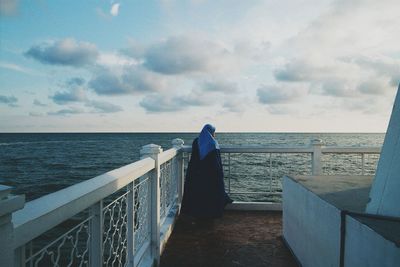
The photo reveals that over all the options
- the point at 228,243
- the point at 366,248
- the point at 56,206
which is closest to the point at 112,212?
the point at 56,206

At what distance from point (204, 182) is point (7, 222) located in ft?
12.5

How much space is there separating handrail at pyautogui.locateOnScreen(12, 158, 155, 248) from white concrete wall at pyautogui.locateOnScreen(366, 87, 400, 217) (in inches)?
65.7

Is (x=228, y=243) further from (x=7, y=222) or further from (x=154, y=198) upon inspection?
(x=7, y=222)

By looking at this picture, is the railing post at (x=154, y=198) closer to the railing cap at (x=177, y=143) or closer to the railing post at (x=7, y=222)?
the railing cap at (x=177, y=143)

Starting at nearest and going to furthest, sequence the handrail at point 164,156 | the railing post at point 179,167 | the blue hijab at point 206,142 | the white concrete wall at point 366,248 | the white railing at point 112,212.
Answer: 1. the white railing at point 112,212
2. the white concrete wall at point 366,248
3. the handrail at point 164,156
4. the blue hijab at point 206,142
5. the railing post at point 179,167

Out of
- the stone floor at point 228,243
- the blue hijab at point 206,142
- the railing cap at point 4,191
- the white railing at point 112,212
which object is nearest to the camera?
the railing cap at point 4,191

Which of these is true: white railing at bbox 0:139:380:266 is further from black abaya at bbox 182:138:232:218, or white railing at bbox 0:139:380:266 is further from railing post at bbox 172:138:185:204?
black abaya at bbox 182:138:232:218

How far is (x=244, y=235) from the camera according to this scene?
4281 millimetres

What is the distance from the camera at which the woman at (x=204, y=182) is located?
4672mm

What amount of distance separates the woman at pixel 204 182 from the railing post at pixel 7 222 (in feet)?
12.3

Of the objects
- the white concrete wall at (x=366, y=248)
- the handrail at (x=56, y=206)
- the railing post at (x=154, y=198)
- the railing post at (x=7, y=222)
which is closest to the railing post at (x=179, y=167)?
the railing post at (x=154, y=198)

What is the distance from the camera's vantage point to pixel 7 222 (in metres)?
0.93

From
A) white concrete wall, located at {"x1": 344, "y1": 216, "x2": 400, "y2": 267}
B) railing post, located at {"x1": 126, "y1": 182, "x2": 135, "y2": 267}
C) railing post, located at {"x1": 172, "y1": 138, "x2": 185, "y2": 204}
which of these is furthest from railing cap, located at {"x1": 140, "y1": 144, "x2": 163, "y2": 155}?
white concrete wall, located at {"x1": 344, "y1": 216, "x2": 400, "y2": 267}

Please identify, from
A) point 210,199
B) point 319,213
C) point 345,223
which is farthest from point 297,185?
point 210,199
